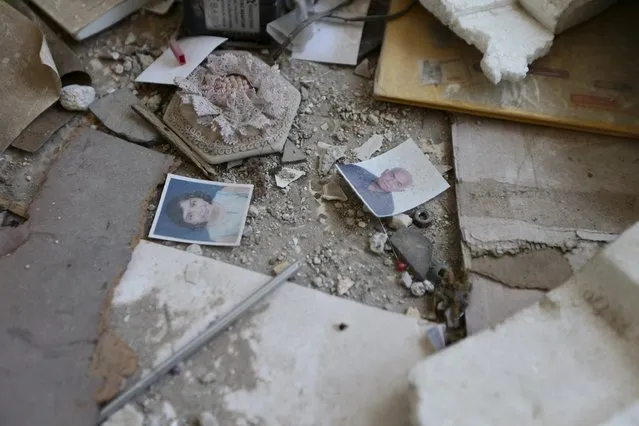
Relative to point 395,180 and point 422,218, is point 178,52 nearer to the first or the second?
point 395,180

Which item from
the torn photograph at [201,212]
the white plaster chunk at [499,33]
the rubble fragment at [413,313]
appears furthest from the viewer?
the white plaster chunk at [499,33]

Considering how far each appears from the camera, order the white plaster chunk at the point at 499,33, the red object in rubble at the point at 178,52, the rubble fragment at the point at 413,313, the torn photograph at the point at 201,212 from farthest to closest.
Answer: the red object in rubble at the point at 178,52 < the white plaster chunk at the point at 499,33 < the torn photograph at the point at 201,212 < the rubble fragment at the point at 413,313

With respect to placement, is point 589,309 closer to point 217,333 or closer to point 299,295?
point 299,295

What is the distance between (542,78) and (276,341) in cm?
102

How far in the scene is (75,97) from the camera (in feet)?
5.74

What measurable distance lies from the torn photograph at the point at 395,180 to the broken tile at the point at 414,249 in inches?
2.4

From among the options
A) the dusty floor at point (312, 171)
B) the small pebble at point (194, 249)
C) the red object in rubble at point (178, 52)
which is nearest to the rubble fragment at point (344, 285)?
the dusty floor at point (312, 171)

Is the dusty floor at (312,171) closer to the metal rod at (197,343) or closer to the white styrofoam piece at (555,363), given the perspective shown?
the metal rod at (197,343)

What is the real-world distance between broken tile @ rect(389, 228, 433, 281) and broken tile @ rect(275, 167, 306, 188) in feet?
0.98

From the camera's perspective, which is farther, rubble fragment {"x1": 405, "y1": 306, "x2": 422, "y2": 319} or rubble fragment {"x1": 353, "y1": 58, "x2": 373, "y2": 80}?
rubble fragment {"x1": 353, "y1": 58, "x2": 373, "y2": 80}

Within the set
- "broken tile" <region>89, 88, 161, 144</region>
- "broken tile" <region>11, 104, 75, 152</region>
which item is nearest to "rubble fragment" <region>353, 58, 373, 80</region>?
"broken tile" <region>89, 88, 161, 144</region>

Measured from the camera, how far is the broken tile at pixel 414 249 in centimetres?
153

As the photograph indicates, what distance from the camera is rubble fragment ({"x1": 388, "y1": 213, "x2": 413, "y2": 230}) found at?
1.59 m

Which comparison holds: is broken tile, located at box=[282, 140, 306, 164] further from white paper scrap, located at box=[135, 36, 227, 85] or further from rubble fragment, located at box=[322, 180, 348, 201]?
white paper scrap, located at box=[135, 36, 227, 85]
